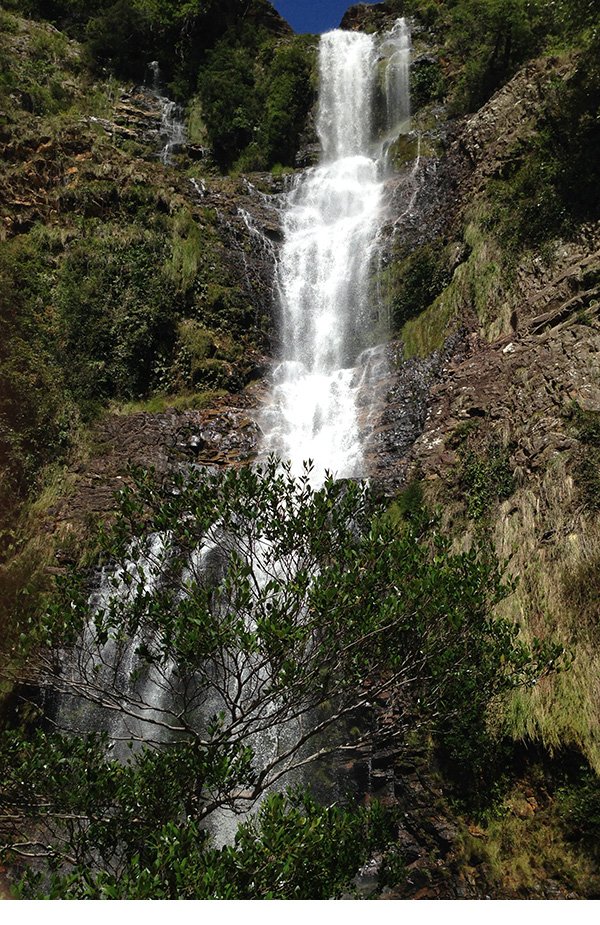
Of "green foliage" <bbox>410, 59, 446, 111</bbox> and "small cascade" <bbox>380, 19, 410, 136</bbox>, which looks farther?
"small cascade" <bbox>380, 19, 410, 136</bbox>

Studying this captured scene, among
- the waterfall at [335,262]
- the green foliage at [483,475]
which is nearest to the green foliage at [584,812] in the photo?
the green foliage at [483,475]

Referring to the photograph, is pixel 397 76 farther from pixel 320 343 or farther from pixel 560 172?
pixel 560 172

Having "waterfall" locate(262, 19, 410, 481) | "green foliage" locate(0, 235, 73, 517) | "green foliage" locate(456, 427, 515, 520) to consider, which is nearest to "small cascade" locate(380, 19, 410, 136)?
"waterfall" locate(262, 19, 410, 481)

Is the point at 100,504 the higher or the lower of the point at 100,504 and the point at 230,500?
the higher

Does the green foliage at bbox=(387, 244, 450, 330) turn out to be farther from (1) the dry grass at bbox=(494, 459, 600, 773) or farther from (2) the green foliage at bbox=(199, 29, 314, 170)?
(2) the green foliage at bbox=(199, 29, 314, 170)

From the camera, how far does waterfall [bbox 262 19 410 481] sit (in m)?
15.8

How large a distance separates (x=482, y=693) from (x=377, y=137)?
2535cm

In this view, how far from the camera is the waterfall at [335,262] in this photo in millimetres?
15812

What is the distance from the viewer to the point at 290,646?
5.50 metres

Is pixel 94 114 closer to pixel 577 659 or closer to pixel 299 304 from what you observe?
pixel 299 304

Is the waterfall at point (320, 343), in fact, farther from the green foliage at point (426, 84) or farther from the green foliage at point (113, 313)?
the green foliage at point (113, 313)

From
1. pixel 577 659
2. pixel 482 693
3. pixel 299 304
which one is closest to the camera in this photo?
pixel 482 693

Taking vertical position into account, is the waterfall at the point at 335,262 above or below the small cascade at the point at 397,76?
below

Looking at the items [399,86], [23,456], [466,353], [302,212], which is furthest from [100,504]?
[399,86]
